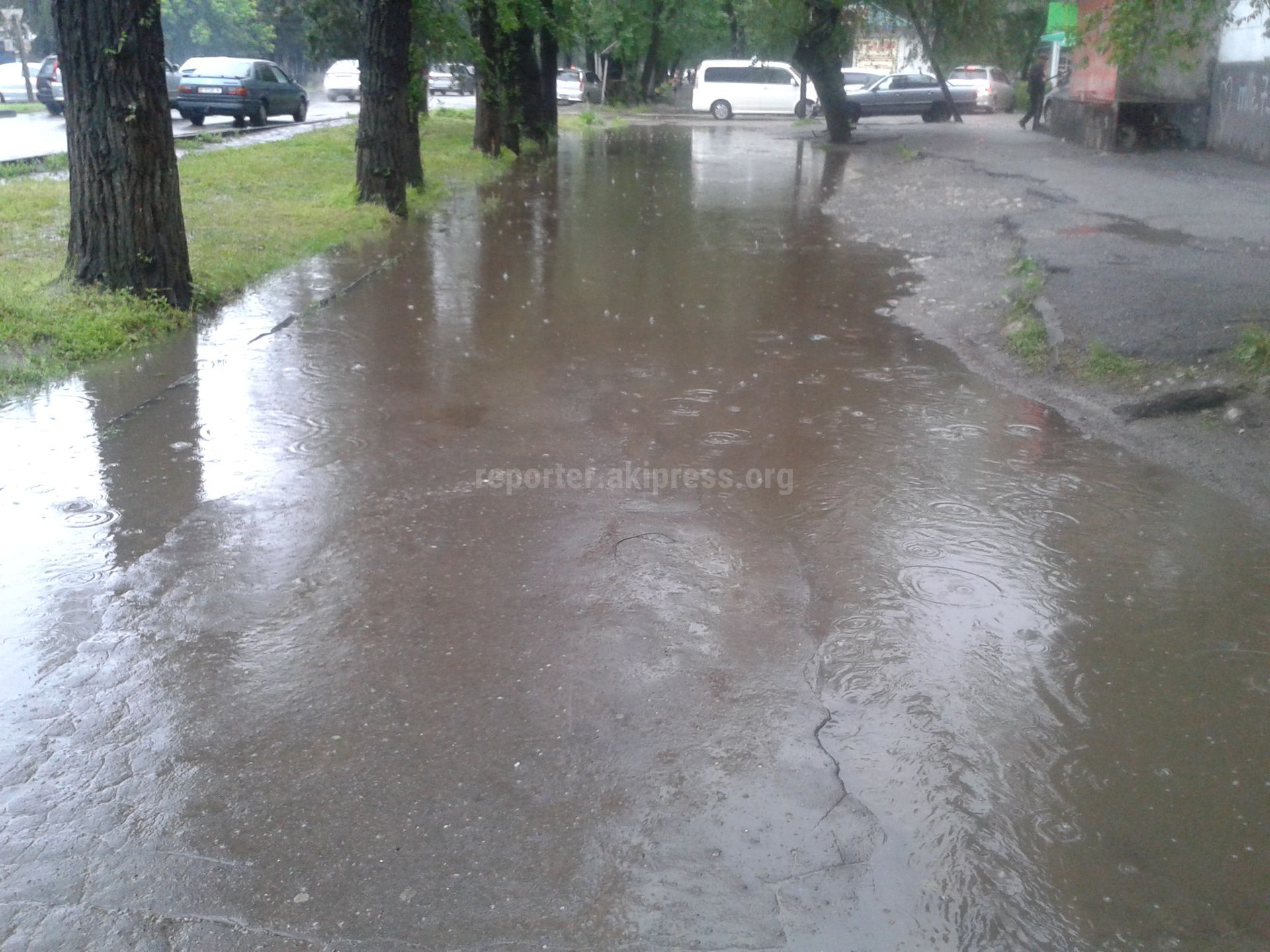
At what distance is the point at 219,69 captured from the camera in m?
25.6

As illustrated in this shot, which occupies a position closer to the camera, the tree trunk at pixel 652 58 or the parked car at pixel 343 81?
the parked car at pixel 343 81

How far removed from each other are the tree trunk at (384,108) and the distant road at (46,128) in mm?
2520

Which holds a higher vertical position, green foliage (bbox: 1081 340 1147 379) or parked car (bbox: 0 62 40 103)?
parked car (bbox: 0 62 40 103)

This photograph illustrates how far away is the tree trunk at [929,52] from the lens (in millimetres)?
27250

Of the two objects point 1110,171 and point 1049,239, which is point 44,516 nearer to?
point 1049,239

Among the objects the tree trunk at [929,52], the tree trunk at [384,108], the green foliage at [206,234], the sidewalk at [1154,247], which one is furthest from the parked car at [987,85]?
the tree trunk at [384,108]

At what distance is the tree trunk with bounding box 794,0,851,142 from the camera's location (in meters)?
26.0

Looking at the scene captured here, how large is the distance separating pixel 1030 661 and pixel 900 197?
1487 cm

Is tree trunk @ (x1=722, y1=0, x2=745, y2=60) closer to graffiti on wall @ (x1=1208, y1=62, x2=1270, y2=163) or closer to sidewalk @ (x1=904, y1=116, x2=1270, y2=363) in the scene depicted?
graffiti on wall @ (x1=1208, y1=62, x2=1270, y2=163)

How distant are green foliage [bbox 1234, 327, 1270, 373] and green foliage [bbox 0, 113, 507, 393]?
7042 mm

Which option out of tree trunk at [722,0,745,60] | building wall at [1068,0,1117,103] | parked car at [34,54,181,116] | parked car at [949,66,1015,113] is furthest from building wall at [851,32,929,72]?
parked car at [34,54,181,116]

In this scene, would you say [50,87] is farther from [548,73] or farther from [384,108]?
[384,108]

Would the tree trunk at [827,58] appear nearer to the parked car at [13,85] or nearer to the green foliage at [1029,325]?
the green foliage at [1029,325]

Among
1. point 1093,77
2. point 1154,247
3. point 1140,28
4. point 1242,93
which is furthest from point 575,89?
point 1140,28
